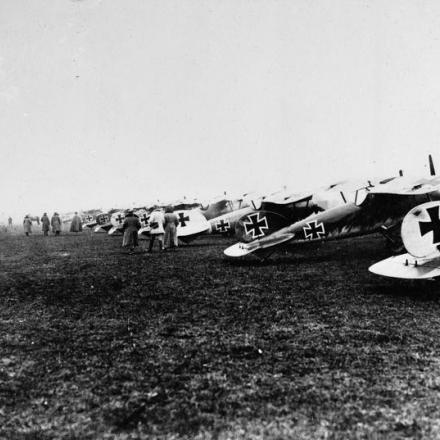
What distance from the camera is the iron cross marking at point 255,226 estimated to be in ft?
34.8

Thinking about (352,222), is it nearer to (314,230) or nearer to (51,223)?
(314,230)

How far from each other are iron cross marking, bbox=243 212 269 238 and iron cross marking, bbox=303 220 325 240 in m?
1.02

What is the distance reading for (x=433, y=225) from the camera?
20.7 feet

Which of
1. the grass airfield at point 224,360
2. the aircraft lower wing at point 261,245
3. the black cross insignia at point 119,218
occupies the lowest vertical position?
the grass airfield at point 224,360

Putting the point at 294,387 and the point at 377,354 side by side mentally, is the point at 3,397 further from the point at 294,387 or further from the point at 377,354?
the point at 377,354

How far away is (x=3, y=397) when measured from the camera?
11.3ft

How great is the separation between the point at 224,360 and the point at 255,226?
666 centimetres

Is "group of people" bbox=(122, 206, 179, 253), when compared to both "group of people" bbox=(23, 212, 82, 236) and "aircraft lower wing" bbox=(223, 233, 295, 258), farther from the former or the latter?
"group of people" bbox=(23, 212, 82, 236)

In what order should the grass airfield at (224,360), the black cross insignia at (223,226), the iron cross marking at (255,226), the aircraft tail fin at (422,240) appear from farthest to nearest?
1. the black cross insignia at (223,226)
2. the iron cross marking at (255,226)
3. the aircraft tail fin at (422,240)
4. the grass airfield at (224,360)

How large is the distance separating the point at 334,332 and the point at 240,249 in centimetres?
563

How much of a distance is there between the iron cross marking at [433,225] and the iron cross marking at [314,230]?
384 centimetres

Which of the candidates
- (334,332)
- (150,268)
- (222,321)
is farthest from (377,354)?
(150,268)

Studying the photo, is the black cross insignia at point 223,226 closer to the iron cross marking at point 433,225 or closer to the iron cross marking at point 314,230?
the iron cross marking at point 314,230

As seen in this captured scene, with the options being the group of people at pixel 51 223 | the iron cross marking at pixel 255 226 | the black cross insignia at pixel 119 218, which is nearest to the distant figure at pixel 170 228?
the iron cross marking at pixel 255 226
